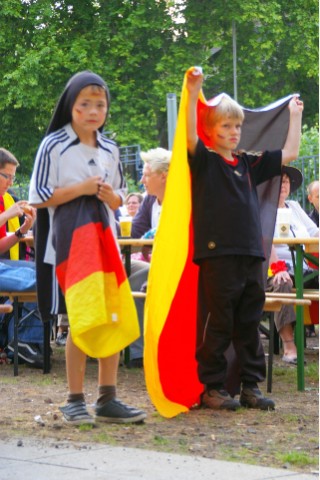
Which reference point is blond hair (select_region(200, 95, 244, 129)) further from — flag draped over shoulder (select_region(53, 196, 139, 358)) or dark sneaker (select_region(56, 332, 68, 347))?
dark sneaker (select_region(56, 332, 68, 347))

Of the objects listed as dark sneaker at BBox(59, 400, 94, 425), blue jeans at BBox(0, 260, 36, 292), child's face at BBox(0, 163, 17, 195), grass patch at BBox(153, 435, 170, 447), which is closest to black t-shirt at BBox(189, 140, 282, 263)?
dark sneaker at BBox(59, 400, 94, 425)

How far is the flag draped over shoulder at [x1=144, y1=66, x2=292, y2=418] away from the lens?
6094mm

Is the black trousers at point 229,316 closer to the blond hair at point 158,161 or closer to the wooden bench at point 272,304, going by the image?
the wooden bench at point 272,304

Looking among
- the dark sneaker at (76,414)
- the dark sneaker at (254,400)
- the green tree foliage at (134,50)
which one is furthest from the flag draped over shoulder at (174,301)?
the green tree foliage at (134,50)

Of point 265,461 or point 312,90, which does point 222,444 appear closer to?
point 265,461

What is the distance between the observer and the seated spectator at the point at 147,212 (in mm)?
7773

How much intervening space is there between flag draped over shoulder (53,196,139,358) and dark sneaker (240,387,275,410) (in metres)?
1.03

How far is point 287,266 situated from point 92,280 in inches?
141

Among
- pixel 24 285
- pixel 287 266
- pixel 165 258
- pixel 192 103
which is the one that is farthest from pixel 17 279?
pixel 192 103

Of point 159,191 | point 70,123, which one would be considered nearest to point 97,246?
point 70,123

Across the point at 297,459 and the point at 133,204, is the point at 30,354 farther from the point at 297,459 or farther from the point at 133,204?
the point at 133,204

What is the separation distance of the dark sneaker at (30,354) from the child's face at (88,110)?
10.6ft

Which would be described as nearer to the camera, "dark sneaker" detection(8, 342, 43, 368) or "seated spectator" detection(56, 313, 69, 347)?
"dark sneaker" detection(8, 342, 43, 368)

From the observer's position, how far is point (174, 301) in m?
6.31
